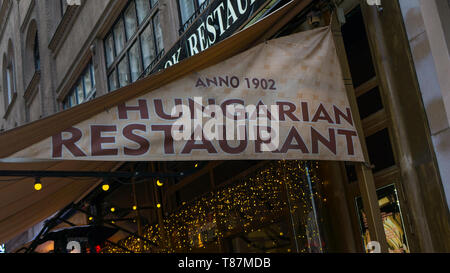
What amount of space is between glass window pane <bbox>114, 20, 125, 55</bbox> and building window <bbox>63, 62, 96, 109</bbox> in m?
2.06

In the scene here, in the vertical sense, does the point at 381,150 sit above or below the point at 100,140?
below

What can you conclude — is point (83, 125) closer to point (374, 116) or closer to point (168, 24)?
point (374, 116)

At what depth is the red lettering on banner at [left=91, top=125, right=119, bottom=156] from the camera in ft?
20.2

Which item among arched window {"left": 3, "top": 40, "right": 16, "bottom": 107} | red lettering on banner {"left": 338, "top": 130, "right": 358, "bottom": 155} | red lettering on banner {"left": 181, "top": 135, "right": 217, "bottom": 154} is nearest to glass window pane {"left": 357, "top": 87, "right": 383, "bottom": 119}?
red lettering on banner {"left": 338, "top": 130, "right": 358, "bottom": 155}

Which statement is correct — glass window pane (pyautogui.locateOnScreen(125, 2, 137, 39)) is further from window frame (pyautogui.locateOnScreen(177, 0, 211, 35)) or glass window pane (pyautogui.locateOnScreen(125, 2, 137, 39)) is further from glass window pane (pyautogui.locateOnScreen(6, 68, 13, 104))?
glass window pane (pyautogui.locateOnScreen(6, 68, 13, 104))

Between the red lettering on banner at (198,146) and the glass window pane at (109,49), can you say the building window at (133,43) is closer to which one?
the glass window pane at (109,49)

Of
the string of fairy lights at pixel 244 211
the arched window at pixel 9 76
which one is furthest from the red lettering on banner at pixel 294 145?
the arched window at pixel 9 76

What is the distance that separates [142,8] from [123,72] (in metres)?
1.90

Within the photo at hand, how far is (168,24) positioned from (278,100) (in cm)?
703

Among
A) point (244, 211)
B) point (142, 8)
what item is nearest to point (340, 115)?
point (244, 211)

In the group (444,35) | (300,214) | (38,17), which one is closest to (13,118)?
(38,17)

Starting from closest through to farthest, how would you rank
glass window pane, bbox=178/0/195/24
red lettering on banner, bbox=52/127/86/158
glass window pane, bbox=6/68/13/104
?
1. red lettering on banner, bbox=52/127/86/158
2. glass window pane, bbox=178/0/195/24
3. glass window pane, bbox=6/68/13/104

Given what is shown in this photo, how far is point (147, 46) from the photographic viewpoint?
1476 centimetres

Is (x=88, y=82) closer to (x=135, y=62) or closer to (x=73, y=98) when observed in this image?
(x=73, y=98)
